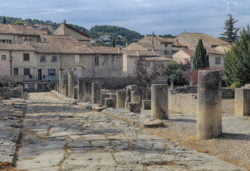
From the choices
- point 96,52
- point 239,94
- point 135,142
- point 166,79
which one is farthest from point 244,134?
point 96,52

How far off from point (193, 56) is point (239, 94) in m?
43.5

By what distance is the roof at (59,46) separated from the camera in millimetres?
47594

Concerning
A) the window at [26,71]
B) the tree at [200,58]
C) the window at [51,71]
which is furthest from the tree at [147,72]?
the window at [26,71]

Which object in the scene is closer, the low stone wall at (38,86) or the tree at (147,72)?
the low stone wall at (38,86)

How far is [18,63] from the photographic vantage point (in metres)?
45.4

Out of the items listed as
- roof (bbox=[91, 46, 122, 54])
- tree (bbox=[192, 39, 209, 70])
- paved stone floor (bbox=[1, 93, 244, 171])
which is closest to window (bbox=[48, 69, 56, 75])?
roof (bbox=[91, 46, 122, 54])

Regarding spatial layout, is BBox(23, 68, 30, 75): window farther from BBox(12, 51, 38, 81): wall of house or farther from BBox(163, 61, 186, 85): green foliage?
BBox(163, 61, 186, 85): green foliage

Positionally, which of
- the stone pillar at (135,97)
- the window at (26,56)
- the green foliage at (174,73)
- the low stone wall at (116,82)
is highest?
the window at (26,56)

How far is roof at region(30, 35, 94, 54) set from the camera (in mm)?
47594

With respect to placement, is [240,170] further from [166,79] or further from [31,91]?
[166,79]

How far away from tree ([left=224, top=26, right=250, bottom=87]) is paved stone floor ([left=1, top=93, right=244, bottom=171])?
88.2 ft

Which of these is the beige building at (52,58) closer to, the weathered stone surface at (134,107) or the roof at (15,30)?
the roof at (15,30)

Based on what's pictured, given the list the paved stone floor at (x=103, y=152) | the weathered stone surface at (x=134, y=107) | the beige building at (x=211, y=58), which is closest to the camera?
the paved stone floor at (x=103, y=152)

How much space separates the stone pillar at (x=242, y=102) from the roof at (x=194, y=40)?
59.2 m
